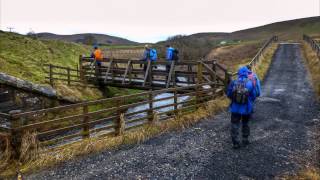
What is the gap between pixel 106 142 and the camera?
9.18m

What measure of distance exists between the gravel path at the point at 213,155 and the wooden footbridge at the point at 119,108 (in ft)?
3.57

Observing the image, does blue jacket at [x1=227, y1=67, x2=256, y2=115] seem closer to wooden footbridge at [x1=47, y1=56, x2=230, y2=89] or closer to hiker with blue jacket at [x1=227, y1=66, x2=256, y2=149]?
hiker with blue jacket at [x1=227, y1=66, x2=256, y2=149]

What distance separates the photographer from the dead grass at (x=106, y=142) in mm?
7906

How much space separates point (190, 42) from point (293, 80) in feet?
98.1

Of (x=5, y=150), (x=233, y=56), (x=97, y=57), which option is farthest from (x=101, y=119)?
(x=233, y=56)

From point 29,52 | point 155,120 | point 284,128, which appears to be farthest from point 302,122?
point 29,52

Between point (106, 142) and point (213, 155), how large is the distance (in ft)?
9.48

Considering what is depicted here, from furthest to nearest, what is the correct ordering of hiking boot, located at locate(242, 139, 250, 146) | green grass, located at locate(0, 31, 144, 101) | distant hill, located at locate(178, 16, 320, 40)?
distant hill, located at locate(178, 16, 320, 40) → green grass, located at locate(0, 31, 144, 101) → hiking boot, located at locate(242, 139, 250, 146)

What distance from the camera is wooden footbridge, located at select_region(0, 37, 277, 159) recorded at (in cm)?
848

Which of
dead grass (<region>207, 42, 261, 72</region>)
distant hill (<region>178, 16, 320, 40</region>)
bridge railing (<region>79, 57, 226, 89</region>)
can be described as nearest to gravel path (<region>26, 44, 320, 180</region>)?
bridge railing (<region>79, 57, 226, 89</region>)

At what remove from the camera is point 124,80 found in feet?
63.8

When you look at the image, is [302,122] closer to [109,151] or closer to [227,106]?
[227,106]

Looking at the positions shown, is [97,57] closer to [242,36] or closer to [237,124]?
[237,124]

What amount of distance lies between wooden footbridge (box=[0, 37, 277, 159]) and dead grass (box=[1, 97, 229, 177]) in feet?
0.96
